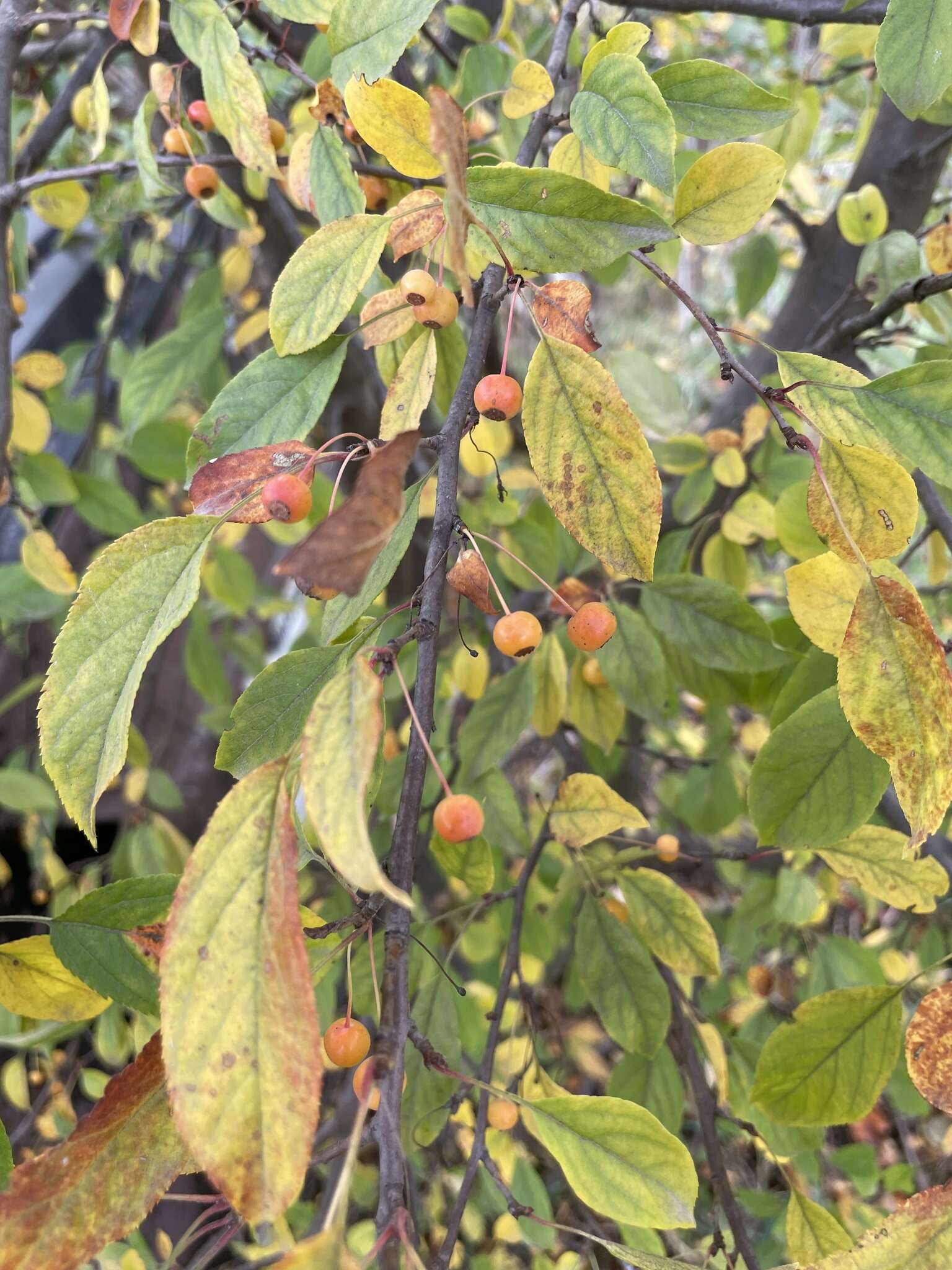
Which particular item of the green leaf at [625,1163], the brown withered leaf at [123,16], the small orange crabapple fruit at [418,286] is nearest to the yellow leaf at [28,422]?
the brown withered leaf at [123,16]

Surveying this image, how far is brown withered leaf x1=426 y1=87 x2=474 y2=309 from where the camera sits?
0.33 meters

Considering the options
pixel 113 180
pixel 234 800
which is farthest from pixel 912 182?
pixel 113 180

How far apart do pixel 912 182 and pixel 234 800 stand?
3.75 ft

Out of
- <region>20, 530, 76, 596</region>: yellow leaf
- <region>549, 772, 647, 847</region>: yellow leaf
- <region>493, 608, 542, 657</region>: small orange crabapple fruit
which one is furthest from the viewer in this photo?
<region>20, 530, 76, 596</region>: yellow leaf

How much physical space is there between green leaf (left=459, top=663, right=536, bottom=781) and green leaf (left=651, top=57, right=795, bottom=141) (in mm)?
472

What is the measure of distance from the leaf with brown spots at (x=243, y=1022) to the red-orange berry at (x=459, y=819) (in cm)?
10

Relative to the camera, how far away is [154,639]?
42 centimetres

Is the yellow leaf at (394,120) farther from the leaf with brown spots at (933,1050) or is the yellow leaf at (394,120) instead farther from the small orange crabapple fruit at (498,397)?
the leaf with brown spots at (933,1050)

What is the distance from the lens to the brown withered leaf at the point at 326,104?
64 cm

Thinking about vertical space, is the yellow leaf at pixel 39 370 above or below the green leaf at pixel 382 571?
below

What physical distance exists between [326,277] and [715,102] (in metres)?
0.28

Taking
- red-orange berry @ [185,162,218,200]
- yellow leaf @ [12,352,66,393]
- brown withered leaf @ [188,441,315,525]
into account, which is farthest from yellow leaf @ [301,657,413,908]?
yellow leaf @ [12,352,66,393]

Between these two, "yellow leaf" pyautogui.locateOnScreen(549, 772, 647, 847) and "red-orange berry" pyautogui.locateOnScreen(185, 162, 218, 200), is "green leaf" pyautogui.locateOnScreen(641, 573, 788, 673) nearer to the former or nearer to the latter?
"yellow leaf" pyautogui.locateOnScreen(549, 772, 647, 847)

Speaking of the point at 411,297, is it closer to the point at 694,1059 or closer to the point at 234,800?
the point at 234,800
